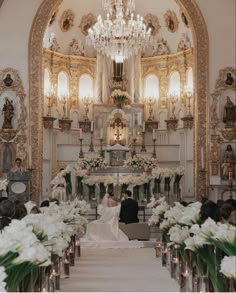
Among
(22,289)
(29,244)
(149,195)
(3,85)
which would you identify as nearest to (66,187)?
(149,195)

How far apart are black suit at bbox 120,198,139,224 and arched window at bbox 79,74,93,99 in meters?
11.5

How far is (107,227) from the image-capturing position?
58.4ft

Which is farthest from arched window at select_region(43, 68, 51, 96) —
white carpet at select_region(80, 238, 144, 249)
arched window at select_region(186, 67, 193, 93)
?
white carpet at select_region(80, 238, 144, 249)

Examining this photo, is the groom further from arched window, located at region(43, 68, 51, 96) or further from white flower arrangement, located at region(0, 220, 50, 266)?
white flower arrangement, located at region(0, 220, 50, 266)

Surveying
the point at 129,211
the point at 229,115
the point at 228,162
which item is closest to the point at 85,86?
the point at 229,115

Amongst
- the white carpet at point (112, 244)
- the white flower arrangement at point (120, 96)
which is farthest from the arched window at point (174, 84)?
the white carpet at point (112, 244)

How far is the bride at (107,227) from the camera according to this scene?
17.8 metres

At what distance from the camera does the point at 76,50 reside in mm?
28922

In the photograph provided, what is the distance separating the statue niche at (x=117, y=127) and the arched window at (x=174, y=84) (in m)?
A: 2.59

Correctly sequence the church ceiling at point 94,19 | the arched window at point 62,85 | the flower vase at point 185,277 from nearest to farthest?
the flower vase at point 185,277 < the church ceiling at point 94,19 < the arched window at point 62,85

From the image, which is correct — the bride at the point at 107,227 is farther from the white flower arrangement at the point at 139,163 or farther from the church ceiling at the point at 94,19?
the church ceiling at the point at 94,19

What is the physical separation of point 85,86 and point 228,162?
8995mm

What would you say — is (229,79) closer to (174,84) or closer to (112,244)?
(174,84)

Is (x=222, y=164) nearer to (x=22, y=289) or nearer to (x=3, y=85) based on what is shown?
(x=3, y=85)
